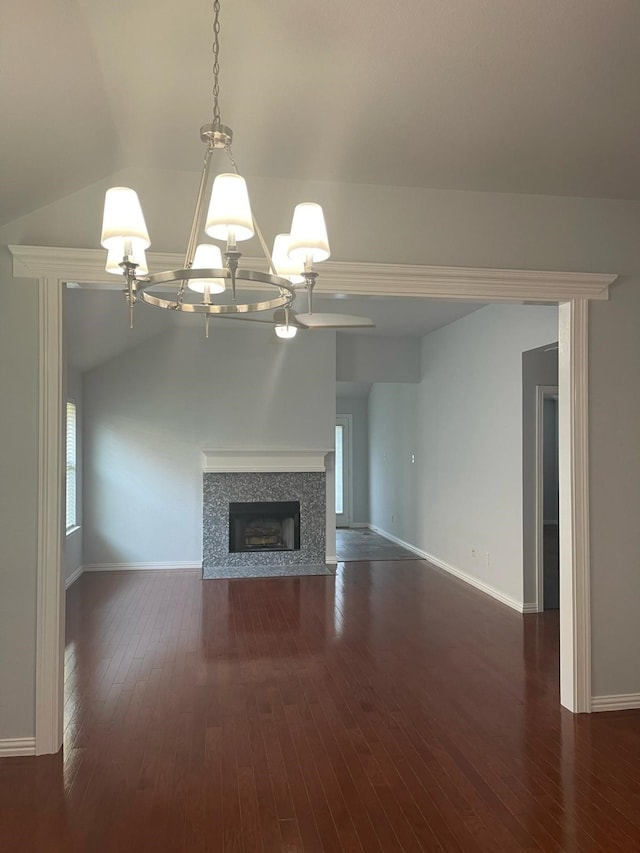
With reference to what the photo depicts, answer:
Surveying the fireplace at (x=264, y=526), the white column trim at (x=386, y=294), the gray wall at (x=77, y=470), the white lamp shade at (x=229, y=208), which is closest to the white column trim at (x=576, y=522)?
the white column trim at (x=386, y=294)

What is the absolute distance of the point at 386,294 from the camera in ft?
10.9

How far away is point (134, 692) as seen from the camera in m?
3.68

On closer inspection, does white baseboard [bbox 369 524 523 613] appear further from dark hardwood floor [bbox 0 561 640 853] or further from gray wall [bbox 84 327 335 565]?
gray wall [bbox 84 327 335 565]

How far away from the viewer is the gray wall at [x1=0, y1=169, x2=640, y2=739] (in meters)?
3.00

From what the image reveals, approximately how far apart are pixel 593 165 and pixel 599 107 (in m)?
0.62

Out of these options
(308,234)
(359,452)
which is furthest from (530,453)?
(359,452)

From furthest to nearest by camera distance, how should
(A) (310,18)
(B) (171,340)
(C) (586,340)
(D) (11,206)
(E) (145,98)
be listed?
(B) (171,340) → (C) (586,340) → (D) (11,206) → (E) (145,98) → (A) (310,18)

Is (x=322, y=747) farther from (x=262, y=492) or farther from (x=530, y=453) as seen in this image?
(x=262, y=492)

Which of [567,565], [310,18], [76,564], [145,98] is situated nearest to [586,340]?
[567,565]

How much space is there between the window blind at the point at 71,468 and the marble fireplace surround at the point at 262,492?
1.44 m

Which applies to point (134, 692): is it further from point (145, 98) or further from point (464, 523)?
point (464, 523)

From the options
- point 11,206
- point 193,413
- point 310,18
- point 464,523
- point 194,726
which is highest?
point 310,18

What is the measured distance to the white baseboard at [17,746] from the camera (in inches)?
115

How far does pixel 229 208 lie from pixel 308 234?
0.99 ft
